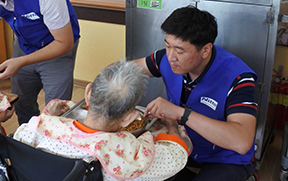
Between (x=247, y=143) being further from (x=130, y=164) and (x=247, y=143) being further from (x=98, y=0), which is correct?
(x=98, y=0)

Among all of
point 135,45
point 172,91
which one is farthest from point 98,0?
point 172,91

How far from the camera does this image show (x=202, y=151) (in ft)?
5.57

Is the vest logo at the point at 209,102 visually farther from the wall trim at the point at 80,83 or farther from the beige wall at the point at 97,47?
the wall trim at the point at 80,83

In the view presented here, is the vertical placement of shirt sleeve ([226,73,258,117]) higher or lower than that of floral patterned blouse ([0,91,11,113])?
higher

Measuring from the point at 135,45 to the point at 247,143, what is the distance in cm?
130

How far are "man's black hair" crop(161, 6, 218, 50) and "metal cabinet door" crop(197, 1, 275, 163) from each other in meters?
0.58

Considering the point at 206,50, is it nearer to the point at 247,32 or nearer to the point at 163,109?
the point at 163,109

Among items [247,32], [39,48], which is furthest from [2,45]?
[247,32]

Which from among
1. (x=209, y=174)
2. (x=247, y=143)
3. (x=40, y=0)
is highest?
(x=40, y=0)

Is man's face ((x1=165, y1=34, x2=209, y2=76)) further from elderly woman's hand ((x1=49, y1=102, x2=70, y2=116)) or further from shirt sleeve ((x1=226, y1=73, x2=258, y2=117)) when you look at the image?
elderly woman's hand ((x1=49, y1=102, x2=70, y2=116))

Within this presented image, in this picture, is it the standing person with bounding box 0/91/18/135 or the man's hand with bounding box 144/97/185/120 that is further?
the standing person with bounding box 0/91/18/135

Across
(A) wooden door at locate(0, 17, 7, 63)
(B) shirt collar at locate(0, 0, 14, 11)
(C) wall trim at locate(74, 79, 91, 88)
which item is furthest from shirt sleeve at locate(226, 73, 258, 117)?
(A) wooden door at locate(0, 17, 7, 63)

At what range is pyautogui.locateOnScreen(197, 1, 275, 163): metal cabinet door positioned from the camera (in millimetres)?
1953

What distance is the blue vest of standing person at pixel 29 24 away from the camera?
186 centimetres
